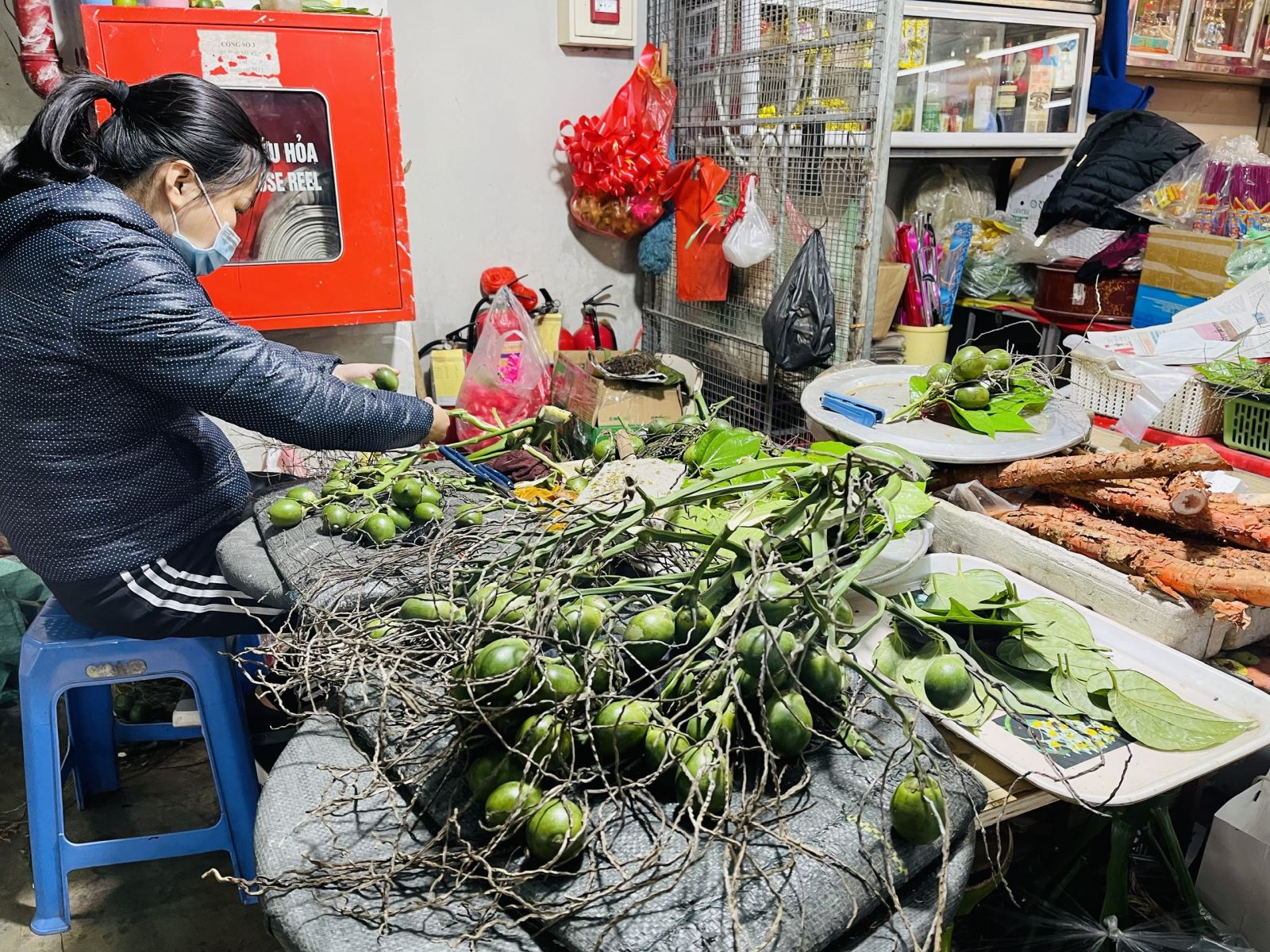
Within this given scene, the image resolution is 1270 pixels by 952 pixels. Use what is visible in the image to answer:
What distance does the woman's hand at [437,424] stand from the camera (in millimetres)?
1900

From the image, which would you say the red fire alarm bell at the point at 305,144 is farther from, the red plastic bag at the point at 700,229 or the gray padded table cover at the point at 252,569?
the gray padded table cover at the point at 252,569

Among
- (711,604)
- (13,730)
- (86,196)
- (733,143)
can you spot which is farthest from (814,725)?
(733,143)

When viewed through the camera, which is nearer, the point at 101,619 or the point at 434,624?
the point at 434,624

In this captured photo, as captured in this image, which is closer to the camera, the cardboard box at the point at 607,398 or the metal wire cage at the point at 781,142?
the metal wire cage at the point at 781,142

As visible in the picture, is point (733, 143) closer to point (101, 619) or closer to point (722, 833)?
point (101, 619)

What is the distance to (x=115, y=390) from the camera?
177 cm

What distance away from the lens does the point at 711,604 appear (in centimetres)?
105

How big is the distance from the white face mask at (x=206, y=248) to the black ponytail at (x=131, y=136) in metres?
0.07

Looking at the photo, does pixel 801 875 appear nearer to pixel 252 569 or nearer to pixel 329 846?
pixel 329 846

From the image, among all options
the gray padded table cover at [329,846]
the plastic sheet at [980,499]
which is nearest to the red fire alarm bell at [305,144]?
the plastic sheet at [980,499]

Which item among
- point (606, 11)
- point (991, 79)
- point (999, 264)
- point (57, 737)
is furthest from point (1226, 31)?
point (57, 737)

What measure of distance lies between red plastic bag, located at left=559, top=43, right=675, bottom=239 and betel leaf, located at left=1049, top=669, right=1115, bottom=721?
343cm

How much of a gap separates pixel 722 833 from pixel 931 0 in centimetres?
401

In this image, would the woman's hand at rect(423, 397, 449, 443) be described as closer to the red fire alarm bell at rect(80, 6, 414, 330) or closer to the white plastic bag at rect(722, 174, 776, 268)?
the red fire alarm bell at rect(80, 6, 414, 330)
